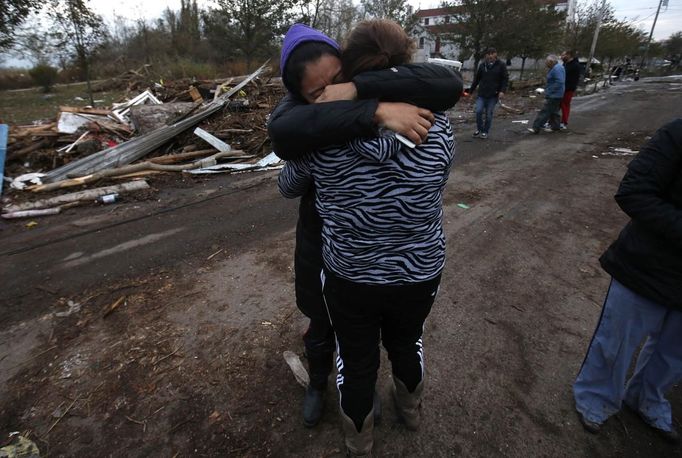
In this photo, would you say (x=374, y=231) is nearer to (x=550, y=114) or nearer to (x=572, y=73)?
(x=550, y=114)

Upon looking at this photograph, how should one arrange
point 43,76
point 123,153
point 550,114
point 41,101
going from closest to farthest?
point 123,153, point 550,114, point 41,101, point 43,76

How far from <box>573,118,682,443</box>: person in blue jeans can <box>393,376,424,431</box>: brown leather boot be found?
98cm

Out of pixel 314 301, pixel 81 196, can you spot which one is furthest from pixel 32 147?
pixel 314 301

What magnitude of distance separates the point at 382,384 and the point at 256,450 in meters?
0.85

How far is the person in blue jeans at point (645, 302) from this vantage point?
5.13 feet

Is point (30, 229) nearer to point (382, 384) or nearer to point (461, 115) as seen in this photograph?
point (382, 384)

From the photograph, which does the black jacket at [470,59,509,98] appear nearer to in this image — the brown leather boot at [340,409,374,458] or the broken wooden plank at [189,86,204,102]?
the broken wooden plank at [189,86,204,102]

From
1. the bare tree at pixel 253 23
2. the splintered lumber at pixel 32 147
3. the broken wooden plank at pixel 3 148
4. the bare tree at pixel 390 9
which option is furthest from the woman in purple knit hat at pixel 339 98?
the bare tree at pixel 390 9

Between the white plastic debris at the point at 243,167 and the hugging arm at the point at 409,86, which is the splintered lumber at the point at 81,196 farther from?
the hugging arm at the point at 409,86

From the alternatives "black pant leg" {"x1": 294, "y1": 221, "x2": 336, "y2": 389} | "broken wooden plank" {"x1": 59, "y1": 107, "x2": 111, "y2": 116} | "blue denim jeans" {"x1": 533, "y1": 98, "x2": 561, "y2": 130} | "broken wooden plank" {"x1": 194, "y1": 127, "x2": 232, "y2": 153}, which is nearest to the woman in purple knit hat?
"black pant leg" {"x1": 294, "y1": 221, "x2": 336, "y2": 389}

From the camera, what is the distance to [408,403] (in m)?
1.94

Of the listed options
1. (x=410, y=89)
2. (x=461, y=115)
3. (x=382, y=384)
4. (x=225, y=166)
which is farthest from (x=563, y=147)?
(x=410, y=89)

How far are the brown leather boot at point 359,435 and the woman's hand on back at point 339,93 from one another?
1454 millimetres

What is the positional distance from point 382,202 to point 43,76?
24003 mm
